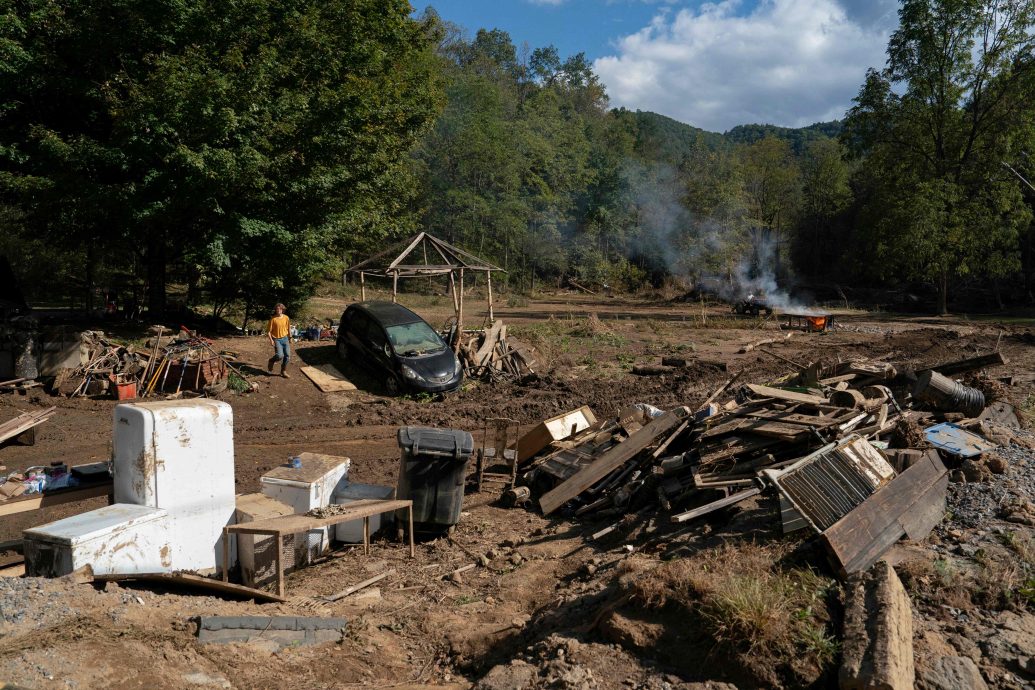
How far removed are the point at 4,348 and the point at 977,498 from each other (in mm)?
14984

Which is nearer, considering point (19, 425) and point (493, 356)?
point (19, 425)

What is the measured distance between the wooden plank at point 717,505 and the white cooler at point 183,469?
4.33 m

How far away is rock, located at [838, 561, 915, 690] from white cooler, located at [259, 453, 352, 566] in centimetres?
511

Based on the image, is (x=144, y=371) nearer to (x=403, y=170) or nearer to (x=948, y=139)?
(x=403, y=170)

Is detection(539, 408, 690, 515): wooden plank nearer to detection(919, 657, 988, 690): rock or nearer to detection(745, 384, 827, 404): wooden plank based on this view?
detection(745, 384, 827, 404): wooden plank

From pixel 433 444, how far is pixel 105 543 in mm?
3425

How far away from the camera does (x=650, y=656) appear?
518 cm

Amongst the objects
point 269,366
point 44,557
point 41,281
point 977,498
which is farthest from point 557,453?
point 41,281

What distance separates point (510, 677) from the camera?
501 cm

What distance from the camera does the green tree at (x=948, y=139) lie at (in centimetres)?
3130

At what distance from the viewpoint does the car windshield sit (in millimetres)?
15234

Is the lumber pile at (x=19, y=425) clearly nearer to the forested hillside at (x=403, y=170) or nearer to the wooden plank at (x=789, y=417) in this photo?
the forested hillside at (x=403, y=170)

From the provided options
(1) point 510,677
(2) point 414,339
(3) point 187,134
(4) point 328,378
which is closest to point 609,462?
(1) point 510,677

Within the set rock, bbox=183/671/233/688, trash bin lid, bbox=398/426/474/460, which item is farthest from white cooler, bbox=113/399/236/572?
trash bin lid, bbox=398/426/474/460
